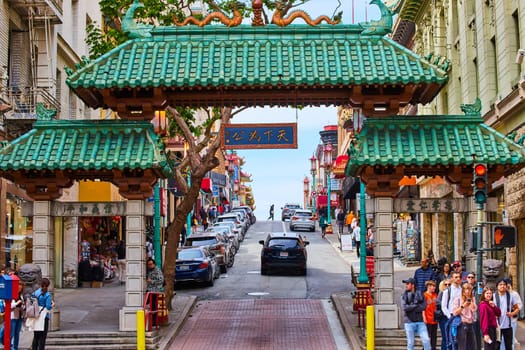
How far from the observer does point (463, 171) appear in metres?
17.5

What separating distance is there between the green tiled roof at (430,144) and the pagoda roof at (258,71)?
0.71 meters

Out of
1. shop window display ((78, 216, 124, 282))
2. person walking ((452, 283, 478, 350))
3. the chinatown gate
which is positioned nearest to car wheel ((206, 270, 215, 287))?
shop window display ((78, 216, 124, 282))

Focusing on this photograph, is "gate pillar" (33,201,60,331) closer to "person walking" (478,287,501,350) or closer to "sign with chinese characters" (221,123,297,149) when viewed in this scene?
"sign with chinese characters" (221,123,297,149)

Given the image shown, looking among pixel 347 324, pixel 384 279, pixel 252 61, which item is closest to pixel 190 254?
pixel 347 324

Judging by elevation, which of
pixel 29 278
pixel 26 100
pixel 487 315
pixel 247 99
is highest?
pixel 26 100

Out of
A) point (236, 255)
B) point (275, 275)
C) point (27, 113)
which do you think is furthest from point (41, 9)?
point (236, 255)

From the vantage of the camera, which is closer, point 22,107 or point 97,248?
point 22,107

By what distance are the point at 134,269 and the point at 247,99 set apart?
4.68m

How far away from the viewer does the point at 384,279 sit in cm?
1714

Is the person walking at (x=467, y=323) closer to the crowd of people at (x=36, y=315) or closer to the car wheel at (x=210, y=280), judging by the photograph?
the crowd of people at (x=36, y=315)

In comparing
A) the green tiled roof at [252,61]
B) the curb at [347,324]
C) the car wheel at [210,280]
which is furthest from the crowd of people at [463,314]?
the car wheel at [210,280]

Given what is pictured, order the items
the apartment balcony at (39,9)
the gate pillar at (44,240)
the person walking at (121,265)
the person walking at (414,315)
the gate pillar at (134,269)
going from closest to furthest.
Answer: the person walking at (414,315) → the gate pillar at (134,269) → the gate pillar at (44,240) → the apartment balcony at (39,9) → the person walking at (121,265)

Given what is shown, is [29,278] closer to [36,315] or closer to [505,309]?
[36,315]

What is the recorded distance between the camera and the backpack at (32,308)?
15.4 metres
